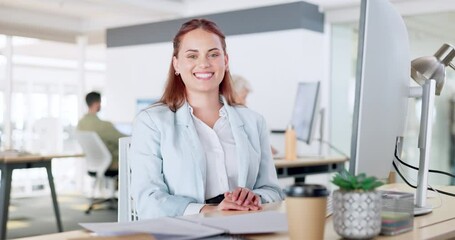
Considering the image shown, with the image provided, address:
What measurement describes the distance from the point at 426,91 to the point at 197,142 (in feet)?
2.36

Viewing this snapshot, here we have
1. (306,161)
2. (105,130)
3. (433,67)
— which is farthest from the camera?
(105,130)

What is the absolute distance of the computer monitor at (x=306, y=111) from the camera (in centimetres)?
492

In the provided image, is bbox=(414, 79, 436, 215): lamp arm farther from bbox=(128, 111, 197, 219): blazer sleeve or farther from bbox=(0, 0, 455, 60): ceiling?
bbox=(0, 0, 455, 60): ceiling

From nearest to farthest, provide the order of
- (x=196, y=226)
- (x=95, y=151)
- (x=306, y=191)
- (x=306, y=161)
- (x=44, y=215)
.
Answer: (x=306, y=191), (x=196, y=226), (x=306, y=161), (x=95, y=151), (x=44, y=215)

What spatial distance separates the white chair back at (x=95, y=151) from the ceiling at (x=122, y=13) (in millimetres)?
2015

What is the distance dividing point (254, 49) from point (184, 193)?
5536mm

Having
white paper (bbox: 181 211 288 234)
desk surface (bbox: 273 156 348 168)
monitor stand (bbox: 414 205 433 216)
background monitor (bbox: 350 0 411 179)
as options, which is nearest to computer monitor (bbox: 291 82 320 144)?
desk surface (bbox: 273 156 348 168)

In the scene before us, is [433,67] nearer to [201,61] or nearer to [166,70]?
[201,61]

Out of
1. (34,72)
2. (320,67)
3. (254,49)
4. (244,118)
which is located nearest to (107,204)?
(254,49)

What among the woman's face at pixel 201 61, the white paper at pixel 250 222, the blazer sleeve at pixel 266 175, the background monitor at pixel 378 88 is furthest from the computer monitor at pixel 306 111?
the white paper at pixel 250 222

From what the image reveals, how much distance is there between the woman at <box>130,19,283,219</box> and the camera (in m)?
1.89

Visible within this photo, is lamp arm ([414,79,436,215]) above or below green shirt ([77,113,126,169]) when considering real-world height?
above

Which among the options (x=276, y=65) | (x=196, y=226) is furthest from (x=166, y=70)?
(x=196, y=226)

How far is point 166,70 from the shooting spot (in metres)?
8.30
